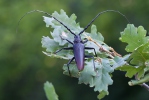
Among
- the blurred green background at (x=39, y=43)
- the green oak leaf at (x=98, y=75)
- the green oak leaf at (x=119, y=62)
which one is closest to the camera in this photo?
the green oak leaf at (x=119, y=62)

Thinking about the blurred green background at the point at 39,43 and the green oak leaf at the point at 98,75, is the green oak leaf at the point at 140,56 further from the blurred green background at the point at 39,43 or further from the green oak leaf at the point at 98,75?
the blurred green background at the point at 39,43

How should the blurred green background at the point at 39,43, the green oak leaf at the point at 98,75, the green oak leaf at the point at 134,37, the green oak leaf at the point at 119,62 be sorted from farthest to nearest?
1. the blurred green background at the point at 39,43
2. the green oak leaf at the point at 134,37
3. the green oak leaf at the point at 98,75
4. the green oak leaf at the point at 119,62

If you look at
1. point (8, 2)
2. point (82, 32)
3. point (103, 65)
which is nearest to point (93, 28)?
point (82, 32)

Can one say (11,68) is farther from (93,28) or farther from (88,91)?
(93,28)

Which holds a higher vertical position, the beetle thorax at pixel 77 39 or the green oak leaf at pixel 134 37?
the beetle thorax at pixel 77 39

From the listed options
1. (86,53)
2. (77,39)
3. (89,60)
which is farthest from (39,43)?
(89,60)

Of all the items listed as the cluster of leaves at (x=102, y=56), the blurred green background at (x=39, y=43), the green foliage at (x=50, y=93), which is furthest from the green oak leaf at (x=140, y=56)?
the blurred green background at (x=39, y=43)
